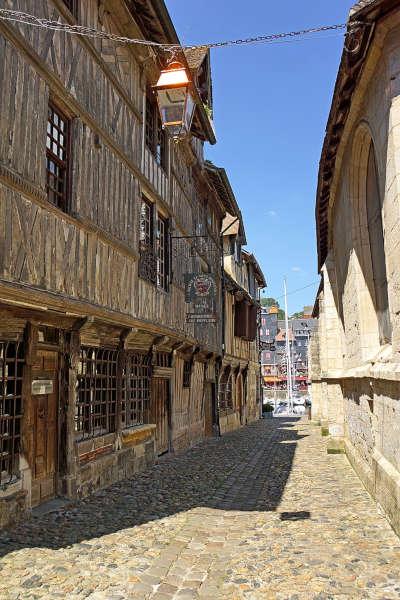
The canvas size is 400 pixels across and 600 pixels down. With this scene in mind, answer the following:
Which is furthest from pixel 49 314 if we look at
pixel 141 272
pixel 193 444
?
pixel 193 444

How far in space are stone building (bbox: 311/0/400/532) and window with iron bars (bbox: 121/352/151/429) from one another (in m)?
3.82

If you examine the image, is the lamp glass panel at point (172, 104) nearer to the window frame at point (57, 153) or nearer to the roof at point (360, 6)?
the window frame at point (57, 153)

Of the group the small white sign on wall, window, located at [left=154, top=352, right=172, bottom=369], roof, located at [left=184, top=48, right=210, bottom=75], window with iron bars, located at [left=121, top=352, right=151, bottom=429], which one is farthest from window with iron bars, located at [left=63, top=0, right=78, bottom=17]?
window, located at [left=154, top=352, right=172, bottom=369]

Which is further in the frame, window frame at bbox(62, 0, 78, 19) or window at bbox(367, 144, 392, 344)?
window frame at bbox(62, 0, 78, 19)

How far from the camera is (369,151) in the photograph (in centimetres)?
686

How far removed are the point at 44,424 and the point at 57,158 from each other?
11.5 ft

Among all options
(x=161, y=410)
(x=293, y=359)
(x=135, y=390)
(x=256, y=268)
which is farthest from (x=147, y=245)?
(x=293, y=359)

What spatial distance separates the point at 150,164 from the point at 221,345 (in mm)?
8662

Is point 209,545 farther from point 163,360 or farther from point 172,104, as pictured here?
point 163,360

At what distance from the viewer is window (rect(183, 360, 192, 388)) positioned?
12840mm

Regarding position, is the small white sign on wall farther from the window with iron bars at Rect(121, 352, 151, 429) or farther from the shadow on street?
the window with iron bars at Rect(121, 352, 151, 429)

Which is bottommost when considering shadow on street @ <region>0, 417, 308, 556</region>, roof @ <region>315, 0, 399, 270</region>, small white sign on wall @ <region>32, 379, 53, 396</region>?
shadow on street @ <region>0, 417, 308, 556</region>

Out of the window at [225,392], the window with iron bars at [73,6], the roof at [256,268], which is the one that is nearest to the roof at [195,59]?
the window with iron bars at [73,6]

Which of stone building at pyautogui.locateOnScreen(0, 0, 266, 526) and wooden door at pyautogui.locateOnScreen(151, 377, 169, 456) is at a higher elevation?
stone building at pyautogui.locateOnScreen(0, 0, 266, 526)
